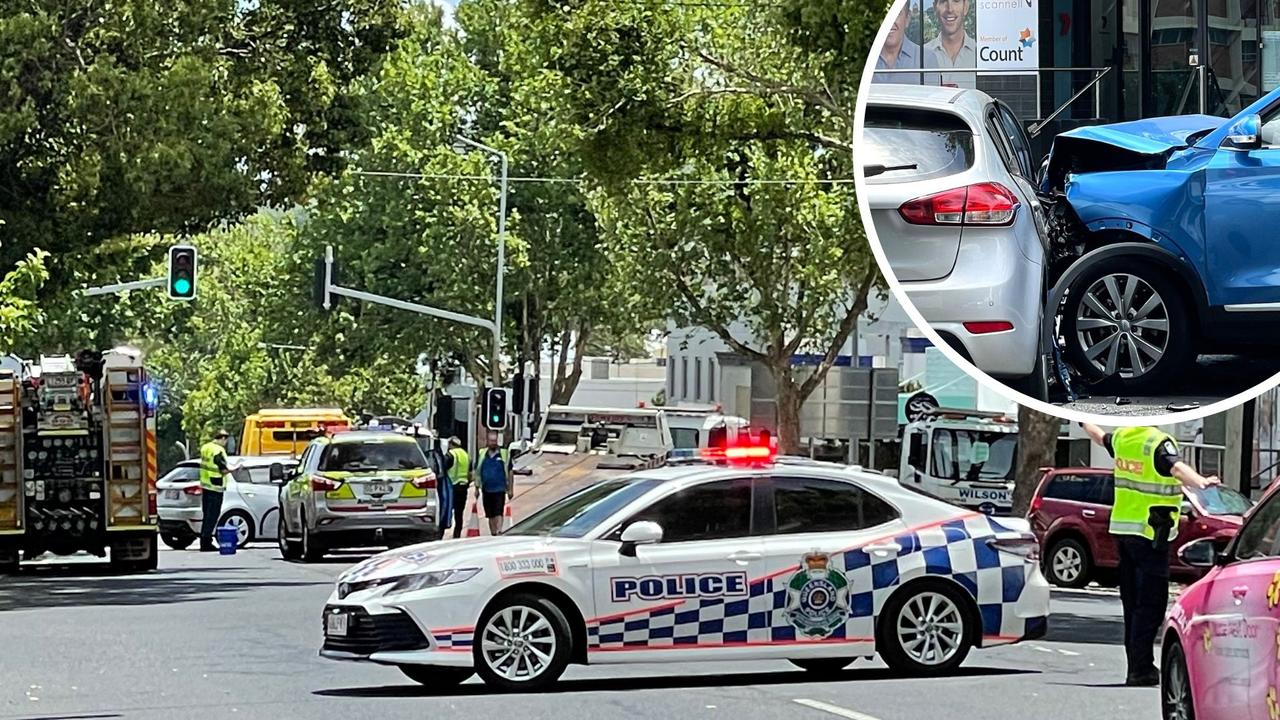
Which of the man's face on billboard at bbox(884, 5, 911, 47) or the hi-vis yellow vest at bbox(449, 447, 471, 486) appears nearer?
the man's face on billboard at bbox(884, 5, 911, 47)

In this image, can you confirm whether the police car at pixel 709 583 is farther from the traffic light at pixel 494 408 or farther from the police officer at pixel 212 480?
the traffic light at pixel 494 408

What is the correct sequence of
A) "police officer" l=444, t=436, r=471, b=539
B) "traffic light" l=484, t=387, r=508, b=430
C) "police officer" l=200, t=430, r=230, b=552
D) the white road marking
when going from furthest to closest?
"traffic light" l=484, t=387, r=508, b=430, "police officer" l=444, t=436, r=471, b=539, "police officer" l=200, t=430, r=230, b=552, the white road marking

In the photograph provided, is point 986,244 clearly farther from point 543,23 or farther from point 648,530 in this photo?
point 543,23

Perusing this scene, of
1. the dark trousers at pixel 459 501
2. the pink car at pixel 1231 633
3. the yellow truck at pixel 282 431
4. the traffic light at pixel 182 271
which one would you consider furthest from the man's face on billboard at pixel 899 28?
the yellow truck at pixel 282 431

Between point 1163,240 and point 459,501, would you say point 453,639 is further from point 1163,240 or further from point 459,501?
point 459,501

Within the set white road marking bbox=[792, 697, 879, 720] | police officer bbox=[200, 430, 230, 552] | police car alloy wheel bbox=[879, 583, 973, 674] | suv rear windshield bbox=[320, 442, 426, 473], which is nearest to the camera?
white road marking bbox=[792, 697, 879, 720]

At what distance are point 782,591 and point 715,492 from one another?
0.73m

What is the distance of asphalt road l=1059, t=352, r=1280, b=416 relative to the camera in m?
2.57

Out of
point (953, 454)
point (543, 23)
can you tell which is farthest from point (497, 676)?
point (953, 454)

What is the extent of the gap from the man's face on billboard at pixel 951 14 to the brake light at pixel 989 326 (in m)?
0.35

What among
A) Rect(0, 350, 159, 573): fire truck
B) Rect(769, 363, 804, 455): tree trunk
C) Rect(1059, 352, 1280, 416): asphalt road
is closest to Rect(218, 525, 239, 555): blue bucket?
Rect(0, 350, 159, 573): fire truck

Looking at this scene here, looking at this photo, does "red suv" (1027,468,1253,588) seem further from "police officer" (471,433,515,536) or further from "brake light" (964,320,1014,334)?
"brake light" (964,320,1014,334)

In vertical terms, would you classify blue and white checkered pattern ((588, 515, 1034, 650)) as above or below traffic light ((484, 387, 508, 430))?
below

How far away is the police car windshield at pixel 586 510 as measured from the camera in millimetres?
12562
